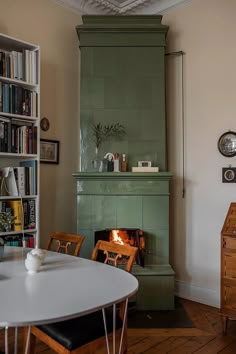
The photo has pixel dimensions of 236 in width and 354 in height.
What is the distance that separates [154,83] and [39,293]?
268cm

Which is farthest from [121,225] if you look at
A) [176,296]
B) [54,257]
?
[54,257]

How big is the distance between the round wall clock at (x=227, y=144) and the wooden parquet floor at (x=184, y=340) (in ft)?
5.05

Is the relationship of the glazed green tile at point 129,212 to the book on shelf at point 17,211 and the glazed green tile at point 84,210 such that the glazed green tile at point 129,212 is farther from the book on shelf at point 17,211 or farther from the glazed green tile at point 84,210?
the book on shelf at point 17,211

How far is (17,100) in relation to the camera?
112 inches

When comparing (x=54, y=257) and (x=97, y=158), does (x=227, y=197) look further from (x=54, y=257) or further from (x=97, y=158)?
(x=54, y=257)

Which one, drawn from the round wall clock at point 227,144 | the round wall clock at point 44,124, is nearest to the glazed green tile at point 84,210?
the round wall clock at point 44,124

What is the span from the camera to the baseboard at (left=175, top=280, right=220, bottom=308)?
321 cm

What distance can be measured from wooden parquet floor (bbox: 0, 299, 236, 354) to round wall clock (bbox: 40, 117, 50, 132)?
6.35 ft

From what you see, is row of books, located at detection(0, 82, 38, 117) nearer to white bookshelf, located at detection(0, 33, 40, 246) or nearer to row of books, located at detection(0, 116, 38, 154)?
white bookshelf, located at detection(0, 33, 40, 246)

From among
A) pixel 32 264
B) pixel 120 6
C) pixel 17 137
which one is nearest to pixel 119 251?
→ pixel 32 264

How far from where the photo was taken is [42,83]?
3.38 meters

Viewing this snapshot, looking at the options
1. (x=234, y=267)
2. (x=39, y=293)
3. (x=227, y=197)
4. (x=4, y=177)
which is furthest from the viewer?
(x=227, y=197)

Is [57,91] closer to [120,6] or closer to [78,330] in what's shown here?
[120,6]

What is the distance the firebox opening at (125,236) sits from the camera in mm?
3205
